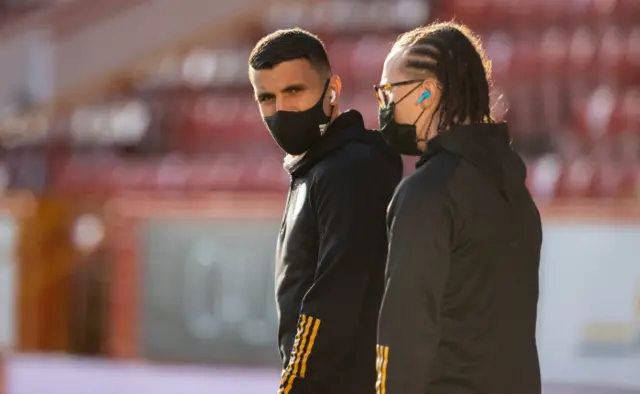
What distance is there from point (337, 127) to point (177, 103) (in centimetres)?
768

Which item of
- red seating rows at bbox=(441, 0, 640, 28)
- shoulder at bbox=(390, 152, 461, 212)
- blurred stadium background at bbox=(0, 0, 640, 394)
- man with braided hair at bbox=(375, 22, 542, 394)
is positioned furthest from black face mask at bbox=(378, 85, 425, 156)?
red seating rows at bbox=(441, 0, 640, 28)

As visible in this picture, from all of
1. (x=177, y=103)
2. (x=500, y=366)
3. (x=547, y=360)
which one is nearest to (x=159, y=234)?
(x=547, y=360)

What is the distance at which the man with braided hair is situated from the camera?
1.94 m

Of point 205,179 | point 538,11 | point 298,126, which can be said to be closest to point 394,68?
point 298,126

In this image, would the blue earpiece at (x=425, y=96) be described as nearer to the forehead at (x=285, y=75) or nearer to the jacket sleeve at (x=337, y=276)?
the jacket sleeve at (x=337, y=276)

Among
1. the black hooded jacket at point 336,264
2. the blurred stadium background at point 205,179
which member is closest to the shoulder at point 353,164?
the black hooded jacket at point 336,264

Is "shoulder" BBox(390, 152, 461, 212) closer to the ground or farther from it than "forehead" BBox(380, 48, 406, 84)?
closer to the ground

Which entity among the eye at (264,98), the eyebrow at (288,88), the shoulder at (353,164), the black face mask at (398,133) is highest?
the eyebrow at (288,88)

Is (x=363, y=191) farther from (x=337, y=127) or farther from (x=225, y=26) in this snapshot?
(x=225, y=26)

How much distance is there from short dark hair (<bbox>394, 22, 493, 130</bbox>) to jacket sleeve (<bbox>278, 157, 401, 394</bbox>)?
277 millimetres

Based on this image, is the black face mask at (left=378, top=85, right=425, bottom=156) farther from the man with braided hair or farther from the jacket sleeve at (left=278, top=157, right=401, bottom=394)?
the jacket sleeve at (left=278, top=157, right=401, bottom=394)

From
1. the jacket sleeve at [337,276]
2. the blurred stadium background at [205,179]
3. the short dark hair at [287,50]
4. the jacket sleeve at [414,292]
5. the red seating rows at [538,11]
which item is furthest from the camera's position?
the red seating rows at [538,11]

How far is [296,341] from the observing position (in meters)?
2.28

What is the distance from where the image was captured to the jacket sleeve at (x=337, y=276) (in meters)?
2.24
